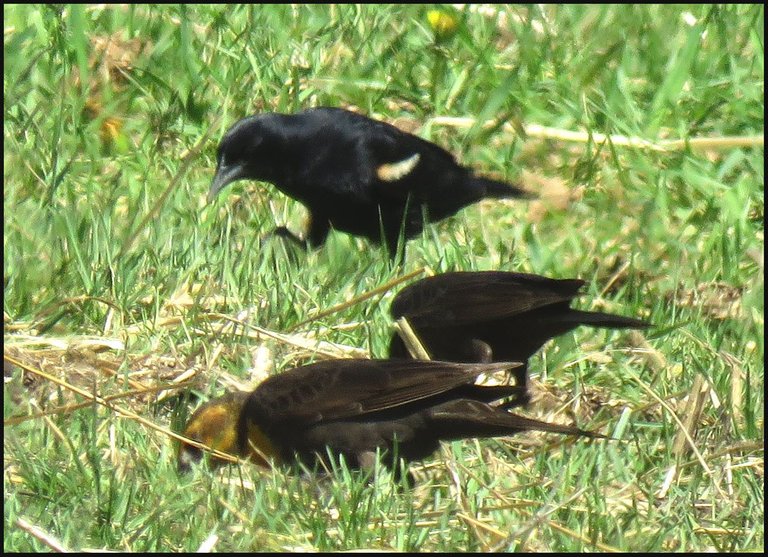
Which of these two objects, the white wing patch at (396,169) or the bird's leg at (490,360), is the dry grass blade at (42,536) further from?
the white wing patch at (396,169)

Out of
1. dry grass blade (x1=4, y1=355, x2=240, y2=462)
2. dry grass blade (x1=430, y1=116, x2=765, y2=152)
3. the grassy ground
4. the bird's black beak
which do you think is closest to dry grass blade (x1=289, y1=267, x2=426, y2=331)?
the grassy ground

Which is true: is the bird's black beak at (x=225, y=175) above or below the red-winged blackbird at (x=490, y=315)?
below

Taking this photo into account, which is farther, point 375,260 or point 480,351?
point 375,260

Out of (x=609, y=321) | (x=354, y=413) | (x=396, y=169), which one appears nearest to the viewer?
(x=354, y=413)

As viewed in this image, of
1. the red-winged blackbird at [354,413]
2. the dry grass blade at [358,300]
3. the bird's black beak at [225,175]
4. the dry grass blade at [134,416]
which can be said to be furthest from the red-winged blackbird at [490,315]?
the bird's black beak at [225,175]

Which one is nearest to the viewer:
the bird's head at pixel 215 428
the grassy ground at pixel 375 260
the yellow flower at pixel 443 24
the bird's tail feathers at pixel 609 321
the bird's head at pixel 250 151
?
the grassy ground at pixel 375 260

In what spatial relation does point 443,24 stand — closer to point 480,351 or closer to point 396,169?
point 396,169

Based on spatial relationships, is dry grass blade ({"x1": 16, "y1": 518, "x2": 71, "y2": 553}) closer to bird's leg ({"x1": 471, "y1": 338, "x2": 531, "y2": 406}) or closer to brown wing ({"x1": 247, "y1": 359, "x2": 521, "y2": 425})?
brown wing ({"x1": 247, "y1": 359, "x2": 521, "y2": 425})

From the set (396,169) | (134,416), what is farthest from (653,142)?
(134,416)
